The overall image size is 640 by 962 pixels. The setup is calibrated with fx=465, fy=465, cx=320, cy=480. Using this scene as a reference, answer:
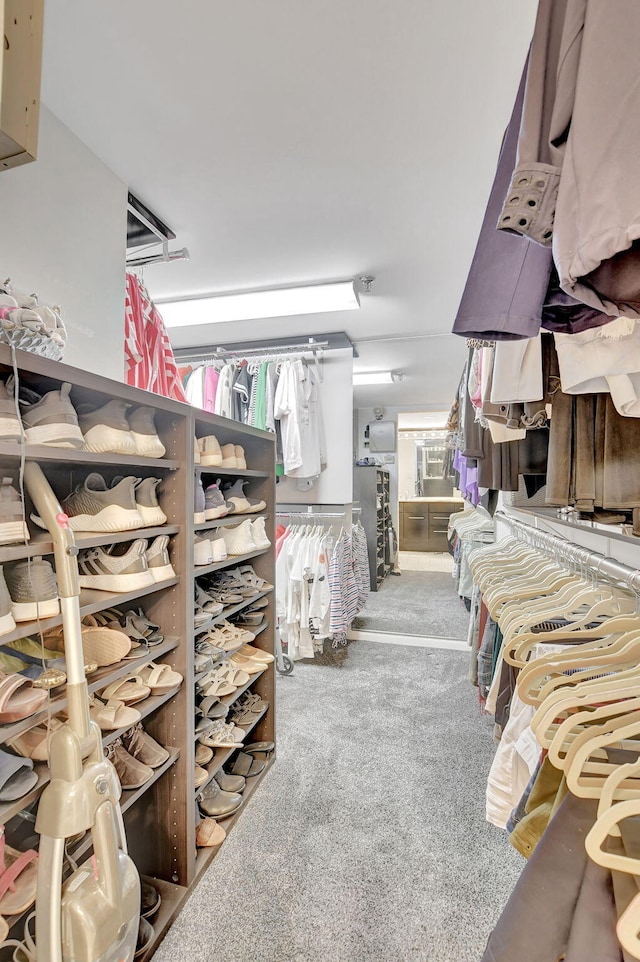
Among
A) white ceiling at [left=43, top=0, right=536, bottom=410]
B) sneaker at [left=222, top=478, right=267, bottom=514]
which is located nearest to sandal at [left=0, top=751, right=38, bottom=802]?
sneaker at [left=222, top=478, right=267, bottom=514]

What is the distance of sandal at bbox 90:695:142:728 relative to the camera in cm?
119

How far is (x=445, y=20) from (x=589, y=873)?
68.4 inches

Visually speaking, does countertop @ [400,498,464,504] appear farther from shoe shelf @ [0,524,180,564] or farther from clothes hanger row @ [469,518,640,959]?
shoe shelf @ [0,524,180,564]

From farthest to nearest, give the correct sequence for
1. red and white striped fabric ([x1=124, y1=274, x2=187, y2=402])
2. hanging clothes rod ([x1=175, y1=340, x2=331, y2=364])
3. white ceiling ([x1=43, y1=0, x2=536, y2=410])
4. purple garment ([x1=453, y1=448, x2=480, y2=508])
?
1. hanging clothes rod ([x1=175, y1=340, x2=331, y2=364])
2. purple garment ([x1=453, y1=448, x2=480, y2=508])
3. red and white striped fabric ([x1=124, y1=274, x2=187, y2=402])
4. white ceiling ([x1=43, y1=0, x2=536, y2=410])

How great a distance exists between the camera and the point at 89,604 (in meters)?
1.13

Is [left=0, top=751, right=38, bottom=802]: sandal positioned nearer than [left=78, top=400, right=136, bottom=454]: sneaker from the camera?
Yes

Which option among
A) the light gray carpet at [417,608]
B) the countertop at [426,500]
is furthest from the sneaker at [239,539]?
the countertop at [426,500]

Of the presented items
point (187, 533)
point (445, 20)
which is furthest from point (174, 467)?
point (445, 20)

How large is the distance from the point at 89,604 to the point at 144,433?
0.49m

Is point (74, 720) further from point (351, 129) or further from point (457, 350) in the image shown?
point (457, 350)

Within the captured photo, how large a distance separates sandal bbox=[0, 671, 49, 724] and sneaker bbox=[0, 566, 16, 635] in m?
0.10

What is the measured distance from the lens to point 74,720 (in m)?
0.81

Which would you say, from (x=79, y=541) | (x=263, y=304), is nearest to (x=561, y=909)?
(x=79, y=541)

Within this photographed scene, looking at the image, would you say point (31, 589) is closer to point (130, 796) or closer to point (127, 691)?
point (127, 691)
